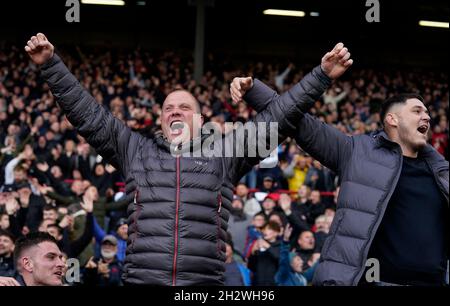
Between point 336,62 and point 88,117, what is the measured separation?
1.28 metres

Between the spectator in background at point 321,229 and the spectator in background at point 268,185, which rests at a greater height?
the spectator in background at point 268,185

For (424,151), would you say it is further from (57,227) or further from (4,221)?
(4,221)

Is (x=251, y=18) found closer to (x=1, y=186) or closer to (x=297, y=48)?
(x=297, y=48)

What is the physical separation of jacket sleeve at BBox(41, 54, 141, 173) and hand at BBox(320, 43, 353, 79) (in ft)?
3.38

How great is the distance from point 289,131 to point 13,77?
1344 centimetres

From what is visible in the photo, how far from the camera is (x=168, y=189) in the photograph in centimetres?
401

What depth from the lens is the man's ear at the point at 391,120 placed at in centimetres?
444

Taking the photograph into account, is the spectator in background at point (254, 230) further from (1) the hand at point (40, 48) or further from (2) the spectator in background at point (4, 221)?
(1) the hand at point (40, 48)

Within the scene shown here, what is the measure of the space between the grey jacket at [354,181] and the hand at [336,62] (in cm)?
20

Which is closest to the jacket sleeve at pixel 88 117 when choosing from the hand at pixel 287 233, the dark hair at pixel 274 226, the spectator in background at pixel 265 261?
the spectator in background at pixel 265 261

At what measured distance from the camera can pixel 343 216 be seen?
13.5 ft

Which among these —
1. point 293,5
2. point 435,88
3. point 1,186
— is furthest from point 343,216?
point 293,5

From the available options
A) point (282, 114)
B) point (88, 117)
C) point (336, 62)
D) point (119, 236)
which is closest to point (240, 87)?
point (282, 114)

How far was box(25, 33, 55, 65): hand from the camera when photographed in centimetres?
416
